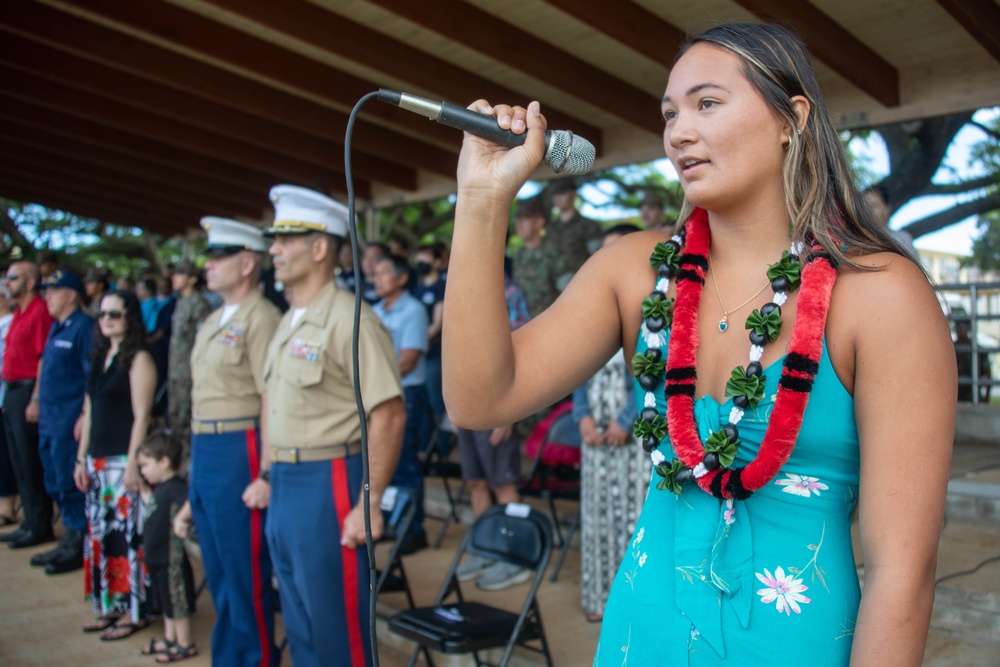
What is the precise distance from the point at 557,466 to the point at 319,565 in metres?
2.60

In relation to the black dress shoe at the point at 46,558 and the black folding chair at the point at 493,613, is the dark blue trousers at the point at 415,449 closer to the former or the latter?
the black folding chair at the point at 493,613

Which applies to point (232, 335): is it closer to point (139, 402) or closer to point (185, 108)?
point (139, 402)

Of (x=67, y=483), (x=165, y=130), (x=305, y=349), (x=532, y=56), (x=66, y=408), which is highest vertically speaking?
(x=165, y=130)

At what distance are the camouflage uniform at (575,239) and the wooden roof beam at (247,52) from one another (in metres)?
1.53

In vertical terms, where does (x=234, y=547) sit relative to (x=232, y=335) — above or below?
below

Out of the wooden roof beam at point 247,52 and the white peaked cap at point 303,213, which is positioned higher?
the wooden roof beam at point 247,52

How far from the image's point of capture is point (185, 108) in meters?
8.17

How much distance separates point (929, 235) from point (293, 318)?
461 inches

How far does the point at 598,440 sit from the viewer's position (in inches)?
185

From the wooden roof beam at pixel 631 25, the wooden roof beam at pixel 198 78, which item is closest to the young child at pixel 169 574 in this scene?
the wooden roof beam at pixel 631 25

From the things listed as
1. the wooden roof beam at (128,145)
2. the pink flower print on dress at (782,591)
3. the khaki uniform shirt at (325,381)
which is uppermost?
the wooden roof beam at (128,145)

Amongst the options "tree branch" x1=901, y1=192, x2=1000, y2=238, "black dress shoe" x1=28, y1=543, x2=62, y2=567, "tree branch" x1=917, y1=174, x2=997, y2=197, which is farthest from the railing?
"black dress shoe" x1=28, y1=543, x2=62, y2=567

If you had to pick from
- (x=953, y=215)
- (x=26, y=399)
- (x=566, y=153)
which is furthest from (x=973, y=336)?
(x=26, y=399)

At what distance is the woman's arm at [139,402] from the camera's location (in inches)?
213
